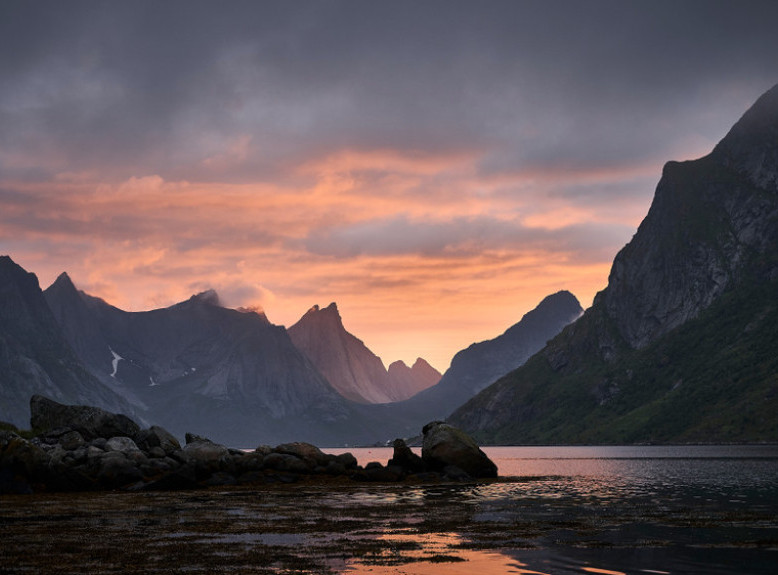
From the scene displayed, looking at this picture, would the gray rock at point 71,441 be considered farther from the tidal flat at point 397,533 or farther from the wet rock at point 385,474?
the wet rock at point 385,474

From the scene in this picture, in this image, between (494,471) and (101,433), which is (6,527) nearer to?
(101,433)

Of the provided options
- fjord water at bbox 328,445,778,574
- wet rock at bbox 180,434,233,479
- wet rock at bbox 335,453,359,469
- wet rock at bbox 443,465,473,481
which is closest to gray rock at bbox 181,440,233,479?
wet rock at bbox 180,434,233,479

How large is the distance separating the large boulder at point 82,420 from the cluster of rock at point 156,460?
0.09 metres

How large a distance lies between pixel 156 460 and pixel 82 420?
1842 centimetres

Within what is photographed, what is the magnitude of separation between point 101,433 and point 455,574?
72.8 meters

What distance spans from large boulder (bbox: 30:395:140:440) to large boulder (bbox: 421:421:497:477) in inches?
1241

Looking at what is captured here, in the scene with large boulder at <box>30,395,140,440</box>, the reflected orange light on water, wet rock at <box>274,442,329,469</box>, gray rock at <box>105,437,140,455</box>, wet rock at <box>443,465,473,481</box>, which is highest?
large boulder at <box>30,395,140,440</box>

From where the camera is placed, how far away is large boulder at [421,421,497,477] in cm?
8700

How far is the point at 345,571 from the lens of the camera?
2495 centimetres

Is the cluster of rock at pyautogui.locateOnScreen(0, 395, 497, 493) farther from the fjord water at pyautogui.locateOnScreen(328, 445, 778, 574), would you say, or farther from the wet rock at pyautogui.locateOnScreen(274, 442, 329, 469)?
the fjord water at pyautogui.locateOnScreen(328, 445, 778, 574)

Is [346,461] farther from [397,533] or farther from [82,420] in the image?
[397,533]

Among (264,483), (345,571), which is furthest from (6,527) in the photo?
(264,483)

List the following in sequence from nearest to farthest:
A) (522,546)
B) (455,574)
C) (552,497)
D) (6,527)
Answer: (455,574)
(522,546)
(6,527)
(552,497)

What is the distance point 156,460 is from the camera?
7619 centimetres
